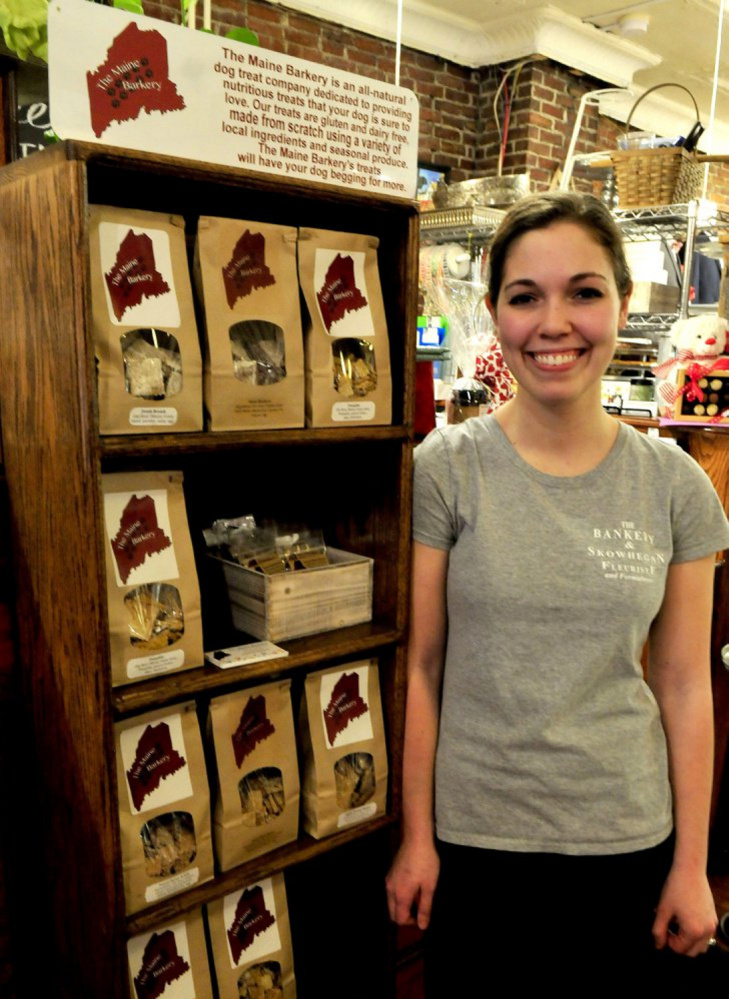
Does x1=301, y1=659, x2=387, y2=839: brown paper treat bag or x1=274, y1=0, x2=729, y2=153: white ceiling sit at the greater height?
x1=274, y1=0, x2=729, y2=153: white ceiling

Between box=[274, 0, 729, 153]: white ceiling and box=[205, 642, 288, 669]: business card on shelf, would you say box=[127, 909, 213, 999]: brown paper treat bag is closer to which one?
box=[205, 642, 288, 669]: business card on shelf

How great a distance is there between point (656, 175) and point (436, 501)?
8.55 ft

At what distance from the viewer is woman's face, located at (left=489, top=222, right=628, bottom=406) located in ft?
4.00

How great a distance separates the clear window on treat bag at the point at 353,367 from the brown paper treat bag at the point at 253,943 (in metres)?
0.83

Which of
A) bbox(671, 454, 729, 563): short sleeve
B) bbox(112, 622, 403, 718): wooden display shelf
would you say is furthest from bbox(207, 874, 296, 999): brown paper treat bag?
bbox(671, 454, 729, 563): short sleeve

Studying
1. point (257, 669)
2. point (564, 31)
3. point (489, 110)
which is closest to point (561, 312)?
point (257, 669)

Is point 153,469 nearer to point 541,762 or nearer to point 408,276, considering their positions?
point 408,276

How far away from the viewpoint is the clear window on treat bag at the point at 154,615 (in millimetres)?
1186

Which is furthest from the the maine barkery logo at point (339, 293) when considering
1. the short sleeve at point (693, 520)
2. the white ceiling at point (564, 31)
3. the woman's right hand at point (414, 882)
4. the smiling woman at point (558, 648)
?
the white ceiling at point (564, 31)

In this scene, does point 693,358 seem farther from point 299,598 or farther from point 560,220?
point 299,598

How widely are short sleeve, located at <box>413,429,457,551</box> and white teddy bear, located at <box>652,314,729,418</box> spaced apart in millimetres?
1250

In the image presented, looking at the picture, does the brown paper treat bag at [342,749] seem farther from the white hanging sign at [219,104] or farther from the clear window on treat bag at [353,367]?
the white hanging sign at [219,104]

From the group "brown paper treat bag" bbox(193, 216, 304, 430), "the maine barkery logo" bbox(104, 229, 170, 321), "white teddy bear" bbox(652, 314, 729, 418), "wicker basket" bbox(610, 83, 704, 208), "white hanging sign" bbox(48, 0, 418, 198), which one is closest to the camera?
"white hanging sign" bbox(48, 0, 418, 198)

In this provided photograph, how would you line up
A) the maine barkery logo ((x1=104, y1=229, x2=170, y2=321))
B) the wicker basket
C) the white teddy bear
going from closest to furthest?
the maine barkery logo ((x1=104, y1=229, x2=170, y2=321)) < the white teddy bear < the wicker basket
